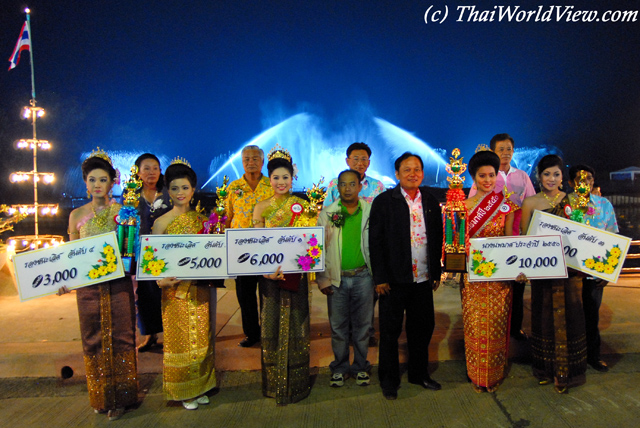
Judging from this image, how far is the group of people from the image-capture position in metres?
2.98

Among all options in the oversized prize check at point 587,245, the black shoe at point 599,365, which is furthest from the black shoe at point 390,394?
the black shoe at point 599,365

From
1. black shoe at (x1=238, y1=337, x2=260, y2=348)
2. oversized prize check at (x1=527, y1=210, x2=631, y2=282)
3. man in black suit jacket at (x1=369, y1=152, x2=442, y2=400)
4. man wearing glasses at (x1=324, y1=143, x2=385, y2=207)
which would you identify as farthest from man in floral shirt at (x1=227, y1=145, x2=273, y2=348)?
oversized prize check at (x1=527, y1=210, x2=631, y2=282)

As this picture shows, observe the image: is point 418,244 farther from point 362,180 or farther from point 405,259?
point 362,180

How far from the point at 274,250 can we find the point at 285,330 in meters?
0.67

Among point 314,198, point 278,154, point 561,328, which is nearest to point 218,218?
point 314,198

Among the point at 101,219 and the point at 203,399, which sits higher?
the point at 101,219

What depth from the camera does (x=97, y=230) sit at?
297cm

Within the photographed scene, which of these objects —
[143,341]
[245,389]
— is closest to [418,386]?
[245,389]

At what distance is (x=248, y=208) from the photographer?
399 centimetres

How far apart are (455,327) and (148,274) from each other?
3.35 meters

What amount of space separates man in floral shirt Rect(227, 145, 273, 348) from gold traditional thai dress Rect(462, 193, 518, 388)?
2103 mm

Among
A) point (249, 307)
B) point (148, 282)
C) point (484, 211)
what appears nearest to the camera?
point (484, 211)

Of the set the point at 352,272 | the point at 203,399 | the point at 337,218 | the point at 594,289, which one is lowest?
the point at 203,399

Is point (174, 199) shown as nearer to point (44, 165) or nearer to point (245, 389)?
point (245, 389)
